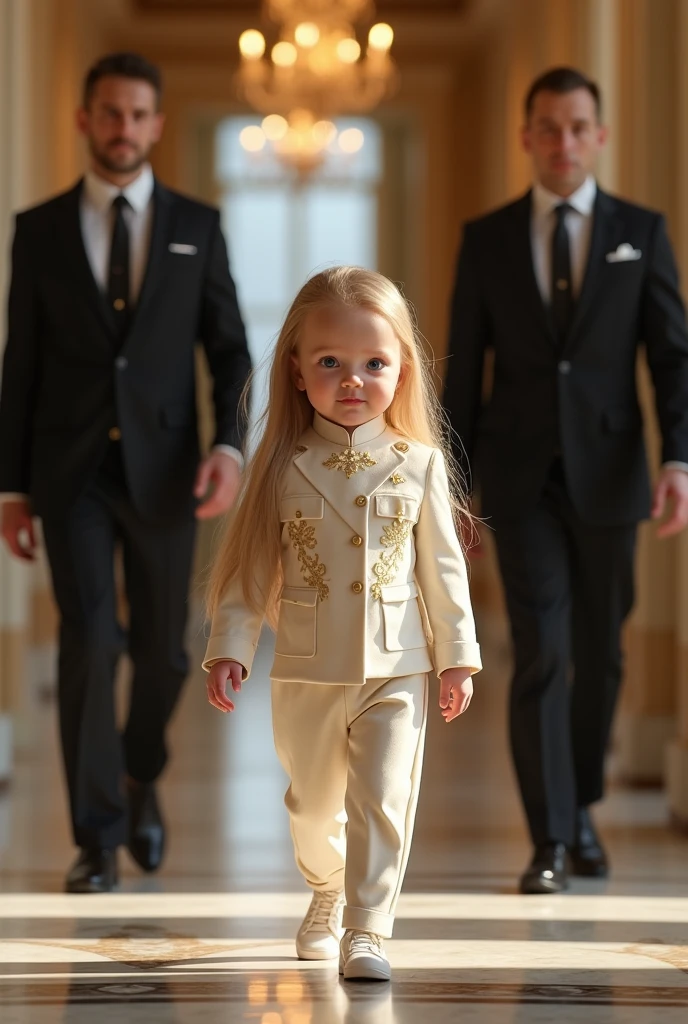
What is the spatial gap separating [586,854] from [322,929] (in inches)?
47.0

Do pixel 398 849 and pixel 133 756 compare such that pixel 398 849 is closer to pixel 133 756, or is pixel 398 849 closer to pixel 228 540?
pixel 228 540

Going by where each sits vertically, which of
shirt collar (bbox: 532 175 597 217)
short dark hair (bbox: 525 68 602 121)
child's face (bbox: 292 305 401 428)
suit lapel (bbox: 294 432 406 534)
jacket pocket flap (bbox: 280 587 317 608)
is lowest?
jacket pocket flap (bbox: 280 587 317 608)

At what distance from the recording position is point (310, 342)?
9.25 ft

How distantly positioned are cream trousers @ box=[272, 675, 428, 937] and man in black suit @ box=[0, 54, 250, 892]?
1.01 metres

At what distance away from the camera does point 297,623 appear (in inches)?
111

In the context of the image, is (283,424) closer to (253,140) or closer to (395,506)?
(395,506)

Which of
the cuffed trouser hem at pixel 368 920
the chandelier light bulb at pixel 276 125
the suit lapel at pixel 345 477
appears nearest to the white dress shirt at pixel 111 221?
the suit lapel at pixel 345 477

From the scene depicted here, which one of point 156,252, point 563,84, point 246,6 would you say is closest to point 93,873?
point 156,252

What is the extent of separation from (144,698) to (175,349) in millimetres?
903

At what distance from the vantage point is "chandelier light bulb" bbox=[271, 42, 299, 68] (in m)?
9.57

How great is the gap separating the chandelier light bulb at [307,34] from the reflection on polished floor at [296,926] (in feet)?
18.0

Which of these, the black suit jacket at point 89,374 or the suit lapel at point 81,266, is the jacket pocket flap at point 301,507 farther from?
the suit lapel at point 81,266

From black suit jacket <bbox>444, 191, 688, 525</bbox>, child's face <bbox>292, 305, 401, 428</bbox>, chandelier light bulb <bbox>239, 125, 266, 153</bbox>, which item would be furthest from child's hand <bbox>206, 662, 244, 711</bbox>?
chandelier light bulb <bbox>239, 125, 266, 153</bbox>

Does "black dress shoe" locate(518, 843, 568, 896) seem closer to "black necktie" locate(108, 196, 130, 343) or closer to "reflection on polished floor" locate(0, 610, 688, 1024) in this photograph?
"reflection on polished floor" locate(0, 610, 688, 1024)
